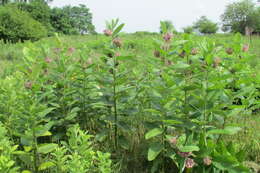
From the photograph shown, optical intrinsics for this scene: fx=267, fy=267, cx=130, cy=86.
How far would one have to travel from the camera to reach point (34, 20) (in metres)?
12.4

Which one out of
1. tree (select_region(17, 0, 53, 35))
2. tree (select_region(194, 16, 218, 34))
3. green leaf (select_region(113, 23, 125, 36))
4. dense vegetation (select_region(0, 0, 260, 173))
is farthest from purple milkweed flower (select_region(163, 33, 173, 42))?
tree (select_region(194, 16, 218, 34))

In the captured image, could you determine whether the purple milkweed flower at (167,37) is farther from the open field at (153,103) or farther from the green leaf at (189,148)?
the green leaf at (189,148)

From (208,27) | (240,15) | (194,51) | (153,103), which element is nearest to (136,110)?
(153,103)

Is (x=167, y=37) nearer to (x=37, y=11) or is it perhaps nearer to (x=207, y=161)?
(x=207, y=161)

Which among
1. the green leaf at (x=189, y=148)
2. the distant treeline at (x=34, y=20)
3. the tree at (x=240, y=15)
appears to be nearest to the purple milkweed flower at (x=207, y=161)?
the green leaf at (x=189, y=148)

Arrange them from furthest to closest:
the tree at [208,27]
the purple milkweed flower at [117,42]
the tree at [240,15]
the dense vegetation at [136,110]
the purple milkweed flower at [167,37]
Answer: the tree at [208,27] → the tree at [240,15] → the purple milkweed flower at [117,42] → the purple milkweed flower at [167,37] → the dense vegetation at [136,110]

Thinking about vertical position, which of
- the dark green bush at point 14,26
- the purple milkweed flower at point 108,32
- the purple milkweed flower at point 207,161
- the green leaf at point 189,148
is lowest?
the purple milkweed flower at point 207,161

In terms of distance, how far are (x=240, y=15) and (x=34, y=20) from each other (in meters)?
34.0

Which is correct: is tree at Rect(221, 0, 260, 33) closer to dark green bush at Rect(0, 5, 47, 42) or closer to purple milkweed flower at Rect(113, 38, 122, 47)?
dark green bush at Rect(0, 5, 47, 42)

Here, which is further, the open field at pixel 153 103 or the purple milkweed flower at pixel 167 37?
the purple milkweed flower at pixel 167 37

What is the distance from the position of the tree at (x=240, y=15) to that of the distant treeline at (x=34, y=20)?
798 inches

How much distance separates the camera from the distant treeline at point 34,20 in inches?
435

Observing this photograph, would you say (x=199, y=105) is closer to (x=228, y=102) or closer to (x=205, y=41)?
(x=228, y=102)

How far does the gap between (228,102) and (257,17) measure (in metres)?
Answer: 39.6
